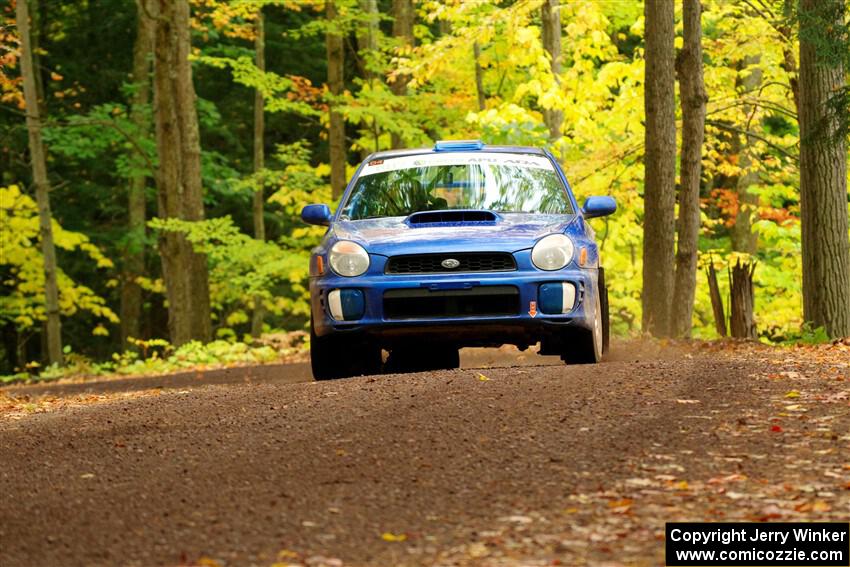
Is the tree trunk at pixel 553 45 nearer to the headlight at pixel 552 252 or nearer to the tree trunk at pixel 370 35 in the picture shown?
the tree trunk at pixel 370 35

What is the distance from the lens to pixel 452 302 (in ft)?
31.0

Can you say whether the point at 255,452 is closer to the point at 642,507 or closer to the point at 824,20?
the point at 642,507

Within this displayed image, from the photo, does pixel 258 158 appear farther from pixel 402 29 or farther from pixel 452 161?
pixel 452 161

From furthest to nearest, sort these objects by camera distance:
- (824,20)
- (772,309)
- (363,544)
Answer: (772,309)
(824,20)
(363,544)

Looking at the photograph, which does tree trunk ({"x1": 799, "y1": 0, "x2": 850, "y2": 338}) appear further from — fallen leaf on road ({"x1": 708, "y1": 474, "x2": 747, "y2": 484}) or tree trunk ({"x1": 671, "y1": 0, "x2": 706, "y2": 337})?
fallen leaf on road ({"x1": 708, "y1": 474, "x2": 747, "y2": 484})

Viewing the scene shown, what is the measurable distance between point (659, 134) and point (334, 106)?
11101 millimetres

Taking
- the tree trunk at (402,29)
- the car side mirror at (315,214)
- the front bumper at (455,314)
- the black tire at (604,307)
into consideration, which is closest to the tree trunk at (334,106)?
the tree trunk at (402,29)

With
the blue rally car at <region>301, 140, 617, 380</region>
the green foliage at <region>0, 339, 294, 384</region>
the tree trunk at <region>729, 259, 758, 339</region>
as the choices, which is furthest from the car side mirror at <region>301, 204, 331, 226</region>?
the green foliage at <region>0, 339, 294, 384</region>

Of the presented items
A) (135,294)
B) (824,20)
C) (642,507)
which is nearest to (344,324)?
(642,507)

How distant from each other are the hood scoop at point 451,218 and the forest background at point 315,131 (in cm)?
455

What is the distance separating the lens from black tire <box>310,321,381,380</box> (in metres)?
9.97

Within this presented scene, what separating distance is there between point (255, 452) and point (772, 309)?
21842mm

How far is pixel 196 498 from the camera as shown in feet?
18.9

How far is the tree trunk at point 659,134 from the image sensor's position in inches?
669
